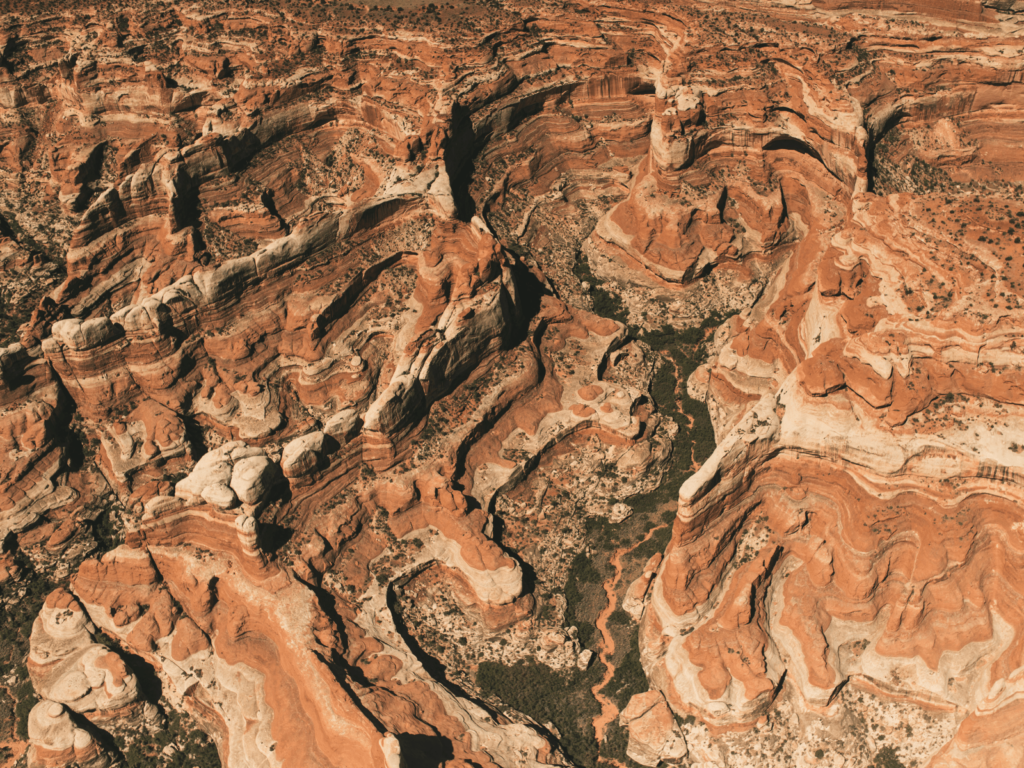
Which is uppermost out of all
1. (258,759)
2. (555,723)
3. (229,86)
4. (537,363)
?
(229,86)

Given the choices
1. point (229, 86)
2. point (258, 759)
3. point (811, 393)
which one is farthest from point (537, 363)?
point (229, 86)

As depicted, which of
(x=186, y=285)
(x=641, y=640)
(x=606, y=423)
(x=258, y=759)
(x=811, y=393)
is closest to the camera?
(x=258, y=759)

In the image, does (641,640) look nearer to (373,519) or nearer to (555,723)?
(555,723)

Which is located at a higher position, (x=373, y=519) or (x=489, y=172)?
(x=489, y=172)

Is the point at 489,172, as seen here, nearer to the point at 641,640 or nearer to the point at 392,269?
the point at 392,269

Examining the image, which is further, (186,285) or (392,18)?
(392,18)

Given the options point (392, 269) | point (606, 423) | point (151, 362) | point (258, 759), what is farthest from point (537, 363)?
point (258, 759)

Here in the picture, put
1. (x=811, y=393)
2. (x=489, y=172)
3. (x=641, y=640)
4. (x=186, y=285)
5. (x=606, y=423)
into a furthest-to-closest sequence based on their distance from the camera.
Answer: (x=489, y=172)
(x=606, y=423)
(x=186, y=285)
(x=641, y=640)
(x=811, y=393)
